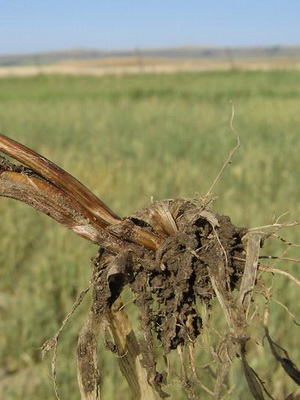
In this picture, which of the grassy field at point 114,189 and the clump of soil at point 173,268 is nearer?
the clump of soil at point 173,268

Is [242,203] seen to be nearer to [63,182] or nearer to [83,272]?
[83,272]

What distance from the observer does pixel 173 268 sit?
2.21 feet

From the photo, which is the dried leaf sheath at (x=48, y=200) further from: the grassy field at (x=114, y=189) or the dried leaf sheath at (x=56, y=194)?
the grassy field at (x=114, y=189)

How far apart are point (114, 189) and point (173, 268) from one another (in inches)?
170

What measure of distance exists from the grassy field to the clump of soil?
1.26 ft

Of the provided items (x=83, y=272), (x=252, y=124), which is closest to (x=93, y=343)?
(x=83, y=272)

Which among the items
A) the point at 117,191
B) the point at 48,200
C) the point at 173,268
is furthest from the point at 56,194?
the point at 117,191

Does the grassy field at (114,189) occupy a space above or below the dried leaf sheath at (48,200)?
above

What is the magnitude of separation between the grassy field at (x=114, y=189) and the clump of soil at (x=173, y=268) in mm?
385

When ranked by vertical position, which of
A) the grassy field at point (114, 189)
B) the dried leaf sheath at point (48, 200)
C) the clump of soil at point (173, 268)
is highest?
the grassy field at point (114, 189)

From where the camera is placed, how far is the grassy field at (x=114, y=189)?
2395 millimetres

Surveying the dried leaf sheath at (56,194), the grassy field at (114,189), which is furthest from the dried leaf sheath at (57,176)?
the grassy field at (114,189)

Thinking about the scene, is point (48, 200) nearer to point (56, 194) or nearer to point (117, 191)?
point (56, 194)

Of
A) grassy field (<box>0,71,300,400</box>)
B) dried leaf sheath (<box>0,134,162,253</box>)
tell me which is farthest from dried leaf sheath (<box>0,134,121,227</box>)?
grassy field (<box>0,71,300,400</box>)
